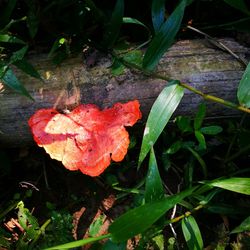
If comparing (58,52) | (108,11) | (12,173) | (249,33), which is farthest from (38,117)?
(249,33)

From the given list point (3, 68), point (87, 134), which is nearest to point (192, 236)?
point (87, 134)

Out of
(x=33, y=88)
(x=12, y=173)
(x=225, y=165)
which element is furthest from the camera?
(x=12, y=173)

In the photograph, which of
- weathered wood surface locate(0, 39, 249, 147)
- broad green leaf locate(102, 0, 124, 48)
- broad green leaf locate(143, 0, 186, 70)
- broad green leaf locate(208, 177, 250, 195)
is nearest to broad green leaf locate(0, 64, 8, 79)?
weathered wood surface locate(0, 39, 249, 147)

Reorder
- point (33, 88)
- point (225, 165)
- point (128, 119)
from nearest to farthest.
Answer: point (128, 119), point (33, 88), point (225, 165)


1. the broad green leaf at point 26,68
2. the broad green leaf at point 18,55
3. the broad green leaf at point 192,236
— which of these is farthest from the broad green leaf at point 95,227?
the broad green leaf at point 18,55

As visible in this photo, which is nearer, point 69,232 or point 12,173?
point 69,232

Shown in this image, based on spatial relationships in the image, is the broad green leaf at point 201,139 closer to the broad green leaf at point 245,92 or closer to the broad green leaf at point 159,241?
the broad green leaf at point 245,92

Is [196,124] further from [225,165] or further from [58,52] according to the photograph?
[58,52]

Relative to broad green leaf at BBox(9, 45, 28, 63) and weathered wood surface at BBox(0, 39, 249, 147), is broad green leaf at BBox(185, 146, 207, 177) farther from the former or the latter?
broad green leaf at BBox(9, 45, 28, 63)
